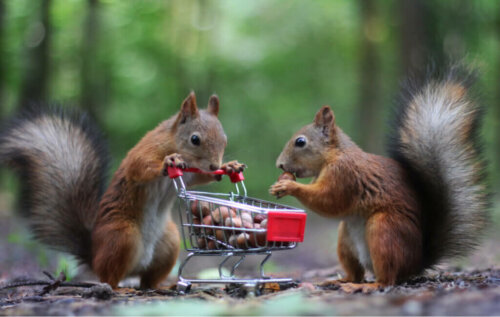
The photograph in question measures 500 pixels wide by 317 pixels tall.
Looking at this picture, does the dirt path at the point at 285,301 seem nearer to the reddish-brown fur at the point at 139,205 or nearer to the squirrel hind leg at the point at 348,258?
the reddish-brown fur at the point at 139,205

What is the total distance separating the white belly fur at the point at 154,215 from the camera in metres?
3.45

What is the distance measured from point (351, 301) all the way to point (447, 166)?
128 cm

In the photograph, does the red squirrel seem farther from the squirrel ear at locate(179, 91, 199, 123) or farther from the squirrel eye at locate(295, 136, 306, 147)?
the squirrel eye at locate(295, 136, 306, 147)

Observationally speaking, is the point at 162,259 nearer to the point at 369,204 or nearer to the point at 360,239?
the point at 360,239

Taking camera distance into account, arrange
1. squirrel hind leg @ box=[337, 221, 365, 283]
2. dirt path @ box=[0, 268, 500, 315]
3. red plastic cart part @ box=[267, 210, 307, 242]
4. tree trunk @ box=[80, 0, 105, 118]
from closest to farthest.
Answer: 1. dirt path @ box=[0, 268, 500, 315]
2. red plastic cart part @ box=[267, 210, 307, 242]
3. squirrel hind leg @ box=[337, 221, 365, 283]
4. tree trunk @ box=[80, 0, 105, 118]

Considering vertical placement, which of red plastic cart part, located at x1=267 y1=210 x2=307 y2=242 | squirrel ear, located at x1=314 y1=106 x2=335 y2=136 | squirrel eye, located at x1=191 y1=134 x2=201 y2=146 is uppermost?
squirrel ear, located at x1=314 y1=106 x2=335 y2=136

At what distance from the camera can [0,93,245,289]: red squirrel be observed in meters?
3.40

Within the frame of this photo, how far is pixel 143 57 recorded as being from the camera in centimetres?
1384

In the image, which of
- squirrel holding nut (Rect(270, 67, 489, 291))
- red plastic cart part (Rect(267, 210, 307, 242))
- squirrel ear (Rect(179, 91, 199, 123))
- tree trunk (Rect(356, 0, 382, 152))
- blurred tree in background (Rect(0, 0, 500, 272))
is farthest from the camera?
tree trunk (Rect(356, 0, 382, 152))

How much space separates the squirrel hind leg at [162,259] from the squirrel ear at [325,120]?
123 centimetres

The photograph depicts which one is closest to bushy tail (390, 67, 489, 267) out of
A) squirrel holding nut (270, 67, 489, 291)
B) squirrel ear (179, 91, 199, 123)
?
squirrel holding nut (270, 67, 489, 291)

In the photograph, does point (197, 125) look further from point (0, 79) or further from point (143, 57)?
point (143, 57)

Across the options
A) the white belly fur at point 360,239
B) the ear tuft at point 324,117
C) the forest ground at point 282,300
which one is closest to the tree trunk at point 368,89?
the forest ground at point 282,300

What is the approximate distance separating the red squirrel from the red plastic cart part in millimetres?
611
